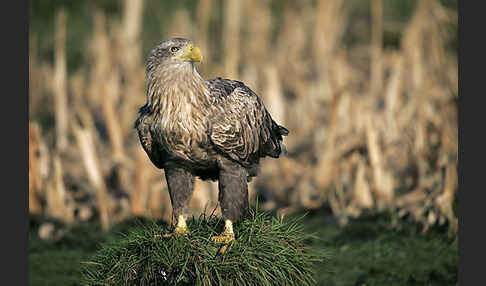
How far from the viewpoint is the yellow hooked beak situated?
4.86 meters

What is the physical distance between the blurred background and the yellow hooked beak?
2.63 m

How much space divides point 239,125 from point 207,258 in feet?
3.61

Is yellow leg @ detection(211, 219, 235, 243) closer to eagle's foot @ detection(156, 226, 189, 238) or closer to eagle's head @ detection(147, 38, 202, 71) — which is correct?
eagle's foot @ detection(156, 226, 189, 238)

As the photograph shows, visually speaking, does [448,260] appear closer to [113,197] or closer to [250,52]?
[113,197]

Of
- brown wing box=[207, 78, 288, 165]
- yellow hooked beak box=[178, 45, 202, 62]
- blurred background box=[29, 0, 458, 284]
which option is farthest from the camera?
blurred background box=[29, 0, 458, 284]

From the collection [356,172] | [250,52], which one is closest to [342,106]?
[356,172]

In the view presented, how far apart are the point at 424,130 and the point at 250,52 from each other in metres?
4.43

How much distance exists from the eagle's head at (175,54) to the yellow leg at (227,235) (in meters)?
1.33

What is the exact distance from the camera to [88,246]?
889 centimetres

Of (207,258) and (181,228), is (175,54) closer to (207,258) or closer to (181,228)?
(181,228)

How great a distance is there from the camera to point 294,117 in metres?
12.5

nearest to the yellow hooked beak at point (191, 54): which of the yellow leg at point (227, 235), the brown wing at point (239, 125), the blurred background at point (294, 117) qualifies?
the brown wing at point (239, 125)

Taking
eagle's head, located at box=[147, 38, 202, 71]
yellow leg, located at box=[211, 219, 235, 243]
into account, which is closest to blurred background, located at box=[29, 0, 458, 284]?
yellow leg, located at box=[211, 219, 235, 243]

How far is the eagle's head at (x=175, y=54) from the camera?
193 inches
